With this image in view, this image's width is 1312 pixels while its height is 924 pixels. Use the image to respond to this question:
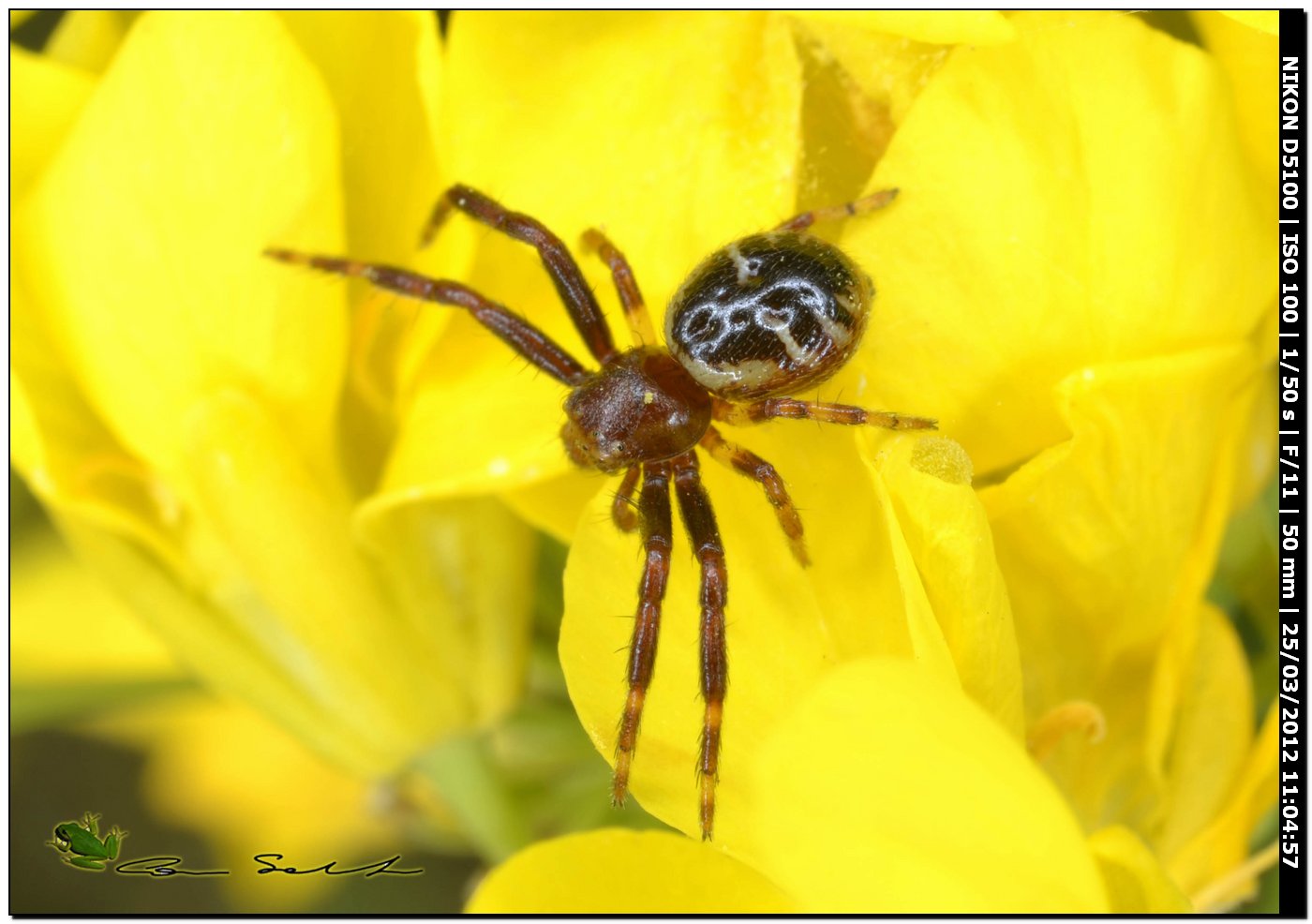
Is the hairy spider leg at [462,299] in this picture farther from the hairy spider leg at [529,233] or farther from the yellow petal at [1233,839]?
the yellow petal at [1233,839]

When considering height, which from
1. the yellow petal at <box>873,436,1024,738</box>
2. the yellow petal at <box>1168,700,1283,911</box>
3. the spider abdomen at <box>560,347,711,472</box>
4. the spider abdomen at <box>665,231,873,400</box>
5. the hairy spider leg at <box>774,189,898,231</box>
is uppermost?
the hairy spider leg at <box>774,189,898,231</box>

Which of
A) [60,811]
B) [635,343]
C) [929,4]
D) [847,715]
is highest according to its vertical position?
[929,4]

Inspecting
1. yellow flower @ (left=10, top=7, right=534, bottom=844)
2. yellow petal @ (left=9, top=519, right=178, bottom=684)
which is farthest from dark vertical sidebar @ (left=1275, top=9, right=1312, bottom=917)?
yellow petal @ (left=9, top=519, right=178, bottom=684)

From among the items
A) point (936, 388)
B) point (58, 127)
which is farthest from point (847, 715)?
point (58, 127)

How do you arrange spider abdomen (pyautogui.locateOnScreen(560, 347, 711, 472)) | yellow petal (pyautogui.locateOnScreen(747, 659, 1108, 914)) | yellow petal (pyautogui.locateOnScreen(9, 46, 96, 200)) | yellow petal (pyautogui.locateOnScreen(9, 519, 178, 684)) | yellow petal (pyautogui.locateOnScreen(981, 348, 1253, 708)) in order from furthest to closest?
yellow petal (pyautogui.locateOnScreen(9, 519, 178, 684)), spider abdomen (pyautogui.locateOnScreen(560, 347, 711, 472)), yellow petal (pyautogui.locateOnScreen(9, 46, 96, 200)), yellow petal (pyautogui.locateOnScreen(981, 348, 1253, 708)), yellow petal (pyautogui.locateOnScreen(747, 659, 1108, 914))

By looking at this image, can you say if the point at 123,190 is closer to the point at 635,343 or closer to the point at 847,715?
the point at 635,343

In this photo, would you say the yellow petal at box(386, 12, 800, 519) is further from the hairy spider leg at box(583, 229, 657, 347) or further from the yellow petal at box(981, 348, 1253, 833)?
the yellow petal at box(981, 348, 1253, 833)
